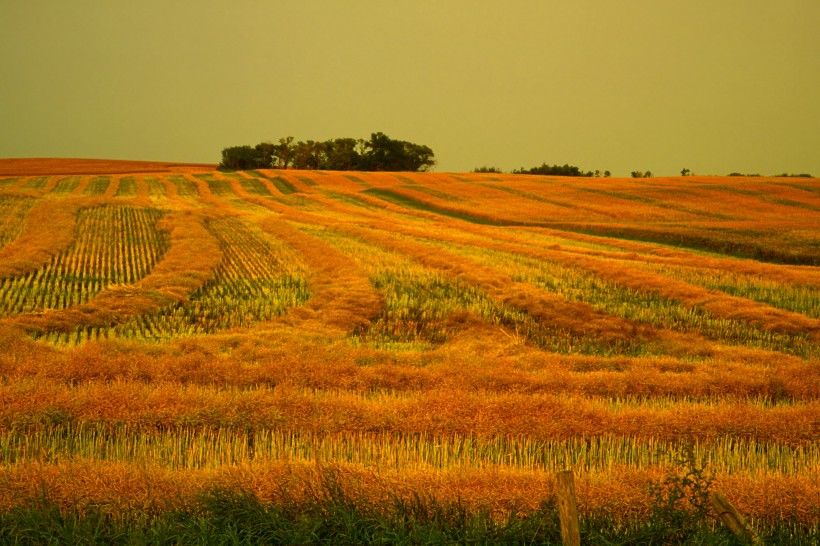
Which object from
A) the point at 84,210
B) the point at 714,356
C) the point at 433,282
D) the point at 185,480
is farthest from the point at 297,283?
the point at 84,210

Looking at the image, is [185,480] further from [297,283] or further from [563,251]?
[563,251]

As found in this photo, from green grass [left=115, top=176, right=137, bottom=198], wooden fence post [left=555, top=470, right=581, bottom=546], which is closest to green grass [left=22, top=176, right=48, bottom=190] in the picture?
green grass [left=115, top=176, right=137, bottom=198]

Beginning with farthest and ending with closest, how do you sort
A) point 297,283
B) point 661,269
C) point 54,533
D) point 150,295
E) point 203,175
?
point 203,175, point 661,269, point 297,283, point 150,295, point 54,533

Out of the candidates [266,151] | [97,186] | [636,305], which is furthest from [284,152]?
[636,305]

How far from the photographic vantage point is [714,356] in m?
15.0

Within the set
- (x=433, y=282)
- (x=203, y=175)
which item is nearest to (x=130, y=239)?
(x=433, y=282)

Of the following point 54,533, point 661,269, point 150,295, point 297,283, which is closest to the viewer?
point 54,533

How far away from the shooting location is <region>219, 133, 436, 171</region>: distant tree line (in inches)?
4146

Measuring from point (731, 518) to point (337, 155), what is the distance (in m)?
103

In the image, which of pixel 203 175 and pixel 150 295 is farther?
pixel 203 175

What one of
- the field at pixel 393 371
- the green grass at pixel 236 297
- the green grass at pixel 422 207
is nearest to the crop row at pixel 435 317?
the field at pixel 393 371

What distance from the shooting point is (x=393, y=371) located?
12094mm

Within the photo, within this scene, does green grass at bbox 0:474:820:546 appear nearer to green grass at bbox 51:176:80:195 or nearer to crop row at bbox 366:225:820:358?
crop row at bbox 366:225:820:358

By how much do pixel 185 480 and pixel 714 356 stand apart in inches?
460
